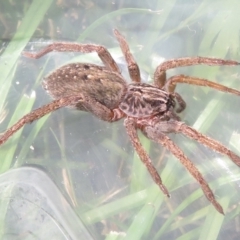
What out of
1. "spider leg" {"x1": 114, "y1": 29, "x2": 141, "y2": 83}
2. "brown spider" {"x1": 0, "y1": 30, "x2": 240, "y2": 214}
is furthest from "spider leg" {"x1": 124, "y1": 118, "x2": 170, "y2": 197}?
"spider leg" {"x1": 114, "y1": 29, "x2": 141, "y2": 83}

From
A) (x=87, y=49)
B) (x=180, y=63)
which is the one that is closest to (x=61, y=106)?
(x=87, y=49)

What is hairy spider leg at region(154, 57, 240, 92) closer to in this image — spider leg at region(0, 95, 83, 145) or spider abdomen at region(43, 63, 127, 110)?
spider abdomen at region(43, 63, 127, 110)

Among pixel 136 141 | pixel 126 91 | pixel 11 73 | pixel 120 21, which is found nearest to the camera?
pixel 136 141

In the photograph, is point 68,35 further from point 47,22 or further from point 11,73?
point 11,73

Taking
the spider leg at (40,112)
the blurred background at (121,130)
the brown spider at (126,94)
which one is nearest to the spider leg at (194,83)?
the brown spider at (126,94)

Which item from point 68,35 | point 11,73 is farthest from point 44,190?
point 68,35

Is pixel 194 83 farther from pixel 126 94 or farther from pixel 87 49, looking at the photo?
pixel 87 49

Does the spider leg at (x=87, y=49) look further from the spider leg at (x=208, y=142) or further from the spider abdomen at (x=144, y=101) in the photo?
the spider leg at (x=208, y=142)
